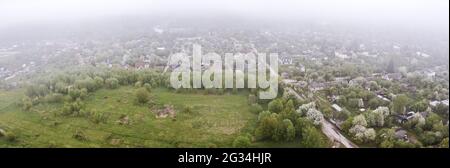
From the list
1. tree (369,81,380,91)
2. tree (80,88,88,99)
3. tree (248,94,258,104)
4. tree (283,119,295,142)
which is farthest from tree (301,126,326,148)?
tree (80,88,88,99)

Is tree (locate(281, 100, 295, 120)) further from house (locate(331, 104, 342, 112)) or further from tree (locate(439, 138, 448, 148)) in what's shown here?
tree (locate(439, 138, 448, 148))

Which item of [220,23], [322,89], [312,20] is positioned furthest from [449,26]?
[322,89]

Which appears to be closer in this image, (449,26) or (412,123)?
(412,123)

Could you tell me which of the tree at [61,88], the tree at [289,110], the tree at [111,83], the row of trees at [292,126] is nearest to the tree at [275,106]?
the tree at [289,110]

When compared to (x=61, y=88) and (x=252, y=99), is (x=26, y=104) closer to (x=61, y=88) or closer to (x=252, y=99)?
(x=61, y=88)

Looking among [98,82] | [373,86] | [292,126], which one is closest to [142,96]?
[98,82]

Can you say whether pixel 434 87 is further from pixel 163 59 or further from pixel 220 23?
pixel 220 23
